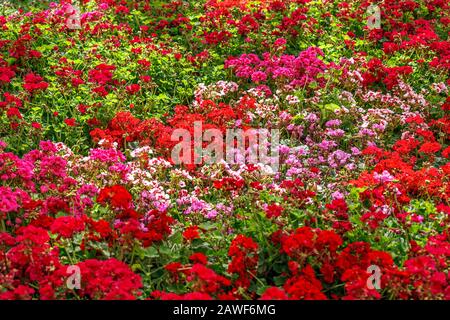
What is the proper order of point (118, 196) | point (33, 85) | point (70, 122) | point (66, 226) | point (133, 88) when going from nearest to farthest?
point (66, 226), point (118, 196), point (70, 122), point (33, 85), point (133, 88)

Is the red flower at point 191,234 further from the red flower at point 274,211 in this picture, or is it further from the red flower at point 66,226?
the red flower at point 66,226

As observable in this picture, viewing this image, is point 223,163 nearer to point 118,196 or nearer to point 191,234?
point 191,234

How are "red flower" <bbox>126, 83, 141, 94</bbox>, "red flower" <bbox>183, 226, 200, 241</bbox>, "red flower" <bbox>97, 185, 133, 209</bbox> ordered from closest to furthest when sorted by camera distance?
"red flower" <bbox>97, 185, 133, 209</bbox> < "red flower" <bbox>183, 226, 200, 241</bbox> < "red flower" <bbox>126, 83, 141, 94</bbox>

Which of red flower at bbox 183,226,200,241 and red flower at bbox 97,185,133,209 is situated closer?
red flower at bbox 97,185,133,209

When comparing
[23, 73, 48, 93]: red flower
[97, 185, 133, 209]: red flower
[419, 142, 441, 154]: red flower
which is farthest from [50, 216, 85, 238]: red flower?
[419, 142, 441, 154]: red flower

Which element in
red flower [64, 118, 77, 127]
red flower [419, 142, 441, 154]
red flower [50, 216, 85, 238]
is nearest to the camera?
red flower [50, 216, 85, 238]

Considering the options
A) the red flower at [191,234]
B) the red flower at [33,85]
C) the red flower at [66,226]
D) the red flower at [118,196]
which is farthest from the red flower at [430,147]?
the red flower at [33,85]

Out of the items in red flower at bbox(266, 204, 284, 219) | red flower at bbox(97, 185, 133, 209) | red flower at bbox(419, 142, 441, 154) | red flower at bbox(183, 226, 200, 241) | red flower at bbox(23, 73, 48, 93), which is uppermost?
red flower at bbox(23, 73, 48, 93)

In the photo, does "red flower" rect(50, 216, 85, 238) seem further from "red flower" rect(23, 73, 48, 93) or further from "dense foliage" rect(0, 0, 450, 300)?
"red flower" rect(23, 73, 48, 93)

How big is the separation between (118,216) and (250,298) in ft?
4.80

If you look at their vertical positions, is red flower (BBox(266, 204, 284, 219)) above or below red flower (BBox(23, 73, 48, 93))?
below

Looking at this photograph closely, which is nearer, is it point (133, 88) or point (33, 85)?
point (33, 85)

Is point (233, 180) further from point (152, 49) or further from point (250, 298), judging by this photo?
point (152, 49)

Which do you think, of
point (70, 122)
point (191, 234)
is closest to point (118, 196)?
point (191, 234)
